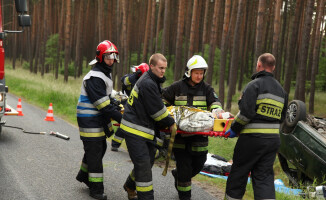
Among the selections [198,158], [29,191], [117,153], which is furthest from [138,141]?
[117,153]

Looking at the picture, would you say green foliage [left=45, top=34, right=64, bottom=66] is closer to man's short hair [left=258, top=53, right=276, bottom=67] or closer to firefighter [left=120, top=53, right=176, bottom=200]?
firefighter [left=120, top=53, right=176, bottom=200]

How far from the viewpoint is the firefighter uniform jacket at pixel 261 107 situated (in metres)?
4.27

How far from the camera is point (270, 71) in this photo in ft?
14.4

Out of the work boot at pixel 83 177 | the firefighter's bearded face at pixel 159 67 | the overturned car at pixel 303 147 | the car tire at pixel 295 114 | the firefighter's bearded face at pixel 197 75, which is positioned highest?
the firefighter's bearded face at pixel 159 67

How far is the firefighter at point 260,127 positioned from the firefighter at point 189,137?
0.69 metres

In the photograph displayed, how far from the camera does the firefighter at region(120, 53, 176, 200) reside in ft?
13.8

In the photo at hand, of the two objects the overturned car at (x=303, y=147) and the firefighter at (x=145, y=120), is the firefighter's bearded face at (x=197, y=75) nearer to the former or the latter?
the firefighter at (x=145, y=120)

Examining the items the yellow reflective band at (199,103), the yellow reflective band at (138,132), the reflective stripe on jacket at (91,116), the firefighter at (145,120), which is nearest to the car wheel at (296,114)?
the yellow reflective band at (199,103)

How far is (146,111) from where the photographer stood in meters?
4.32

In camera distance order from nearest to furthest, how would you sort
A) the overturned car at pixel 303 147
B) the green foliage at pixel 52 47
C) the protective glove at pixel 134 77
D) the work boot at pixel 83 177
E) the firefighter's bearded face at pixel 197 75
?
the firefighter's bearded face at pixel 197 75, the work boot at pixel 83 177, the overturned car at pixel 303 147, the protective glove at pixel 134 77, the green foliage at pixel 52 47

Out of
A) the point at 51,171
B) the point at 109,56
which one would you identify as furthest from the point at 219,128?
the point at 51,171

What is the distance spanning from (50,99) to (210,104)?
12.0 m

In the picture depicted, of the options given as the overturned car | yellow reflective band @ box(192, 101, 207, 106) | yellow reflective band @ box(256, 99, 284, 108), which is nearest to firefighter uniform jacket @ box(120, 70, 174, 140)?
yellow reflective band @ box(192, 101, 207, 106)

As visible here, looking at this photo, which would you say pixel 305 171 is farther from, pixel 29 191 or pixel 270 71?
pixel 29 191
